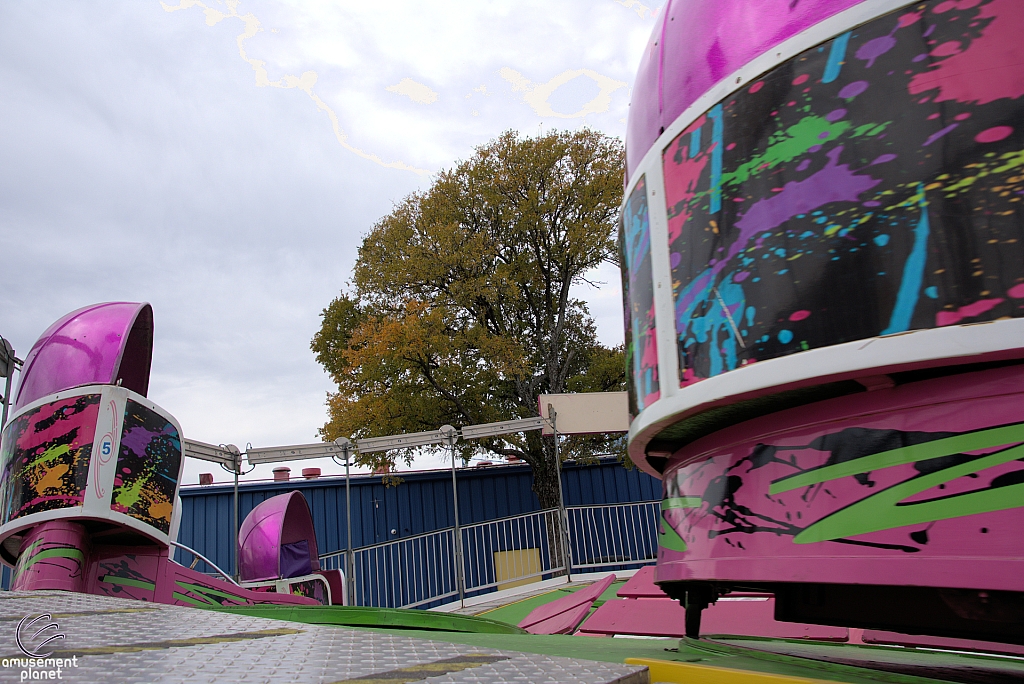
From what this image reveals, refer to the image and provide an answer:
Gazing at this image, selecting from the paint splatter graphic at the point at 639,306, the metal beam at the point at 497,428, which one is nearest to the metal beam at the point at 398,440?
the metal beam at the point at 497,428

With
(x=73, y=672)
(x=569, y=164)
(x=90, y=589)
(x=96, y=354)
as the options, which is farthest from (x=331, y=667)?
(x=569, y=164)

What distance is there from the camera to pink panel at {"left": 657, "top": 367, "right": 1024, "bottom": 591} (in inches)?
52.0

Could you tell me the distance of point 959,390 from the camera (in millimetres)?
1420

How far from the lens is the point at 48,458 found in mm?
4105

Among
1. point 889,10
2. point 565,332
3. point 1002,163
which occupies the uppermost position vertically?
point 565,332

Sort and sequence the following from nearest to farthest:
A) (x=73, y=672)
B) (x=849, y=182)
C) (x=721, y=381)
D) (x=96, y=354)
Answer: (x=73, y=672) < (x=849, y=182) < (x=721, y=381) < (x=96, y=354)

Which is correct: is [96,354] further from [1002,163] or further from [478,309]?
[478,309]

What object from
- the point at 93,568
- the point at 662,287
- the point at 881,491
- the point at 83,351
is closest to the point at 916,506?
the point at 881,491

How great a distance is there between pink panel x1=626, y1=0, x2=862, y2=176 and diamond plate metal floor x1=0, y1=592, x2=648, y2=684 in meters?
1.73

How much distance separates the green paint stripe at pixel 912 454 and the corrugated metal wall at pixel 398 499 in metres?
13.9

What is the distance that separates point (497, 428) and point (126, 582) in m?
8.52

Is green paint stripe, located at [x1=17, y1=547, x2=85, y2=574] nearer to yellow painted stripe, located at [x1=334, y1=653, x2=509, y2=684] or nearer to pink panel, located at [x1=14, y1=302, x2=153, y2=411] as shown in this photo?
pink panel, located at [x1=14, y1=302, x2=153, y2=411]

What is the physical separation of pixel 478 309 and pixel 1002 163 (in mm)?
16245

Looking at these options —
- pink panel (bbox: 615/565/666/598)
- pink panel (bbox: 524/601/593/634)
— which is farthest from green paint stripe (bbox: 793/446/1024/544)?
pink panel (bbox: 524/601/593/634)
